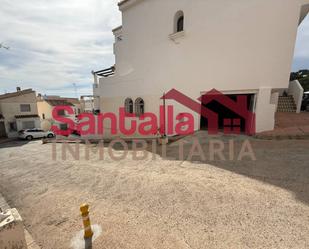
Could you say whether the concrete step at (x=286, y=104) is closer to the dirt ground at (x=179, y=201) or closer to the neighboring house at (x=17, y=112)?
the dirt ground at (x=179, y=201)

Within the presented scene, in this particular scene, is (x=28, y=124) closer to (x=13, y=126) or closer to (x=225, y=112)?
(x=13, y=126)

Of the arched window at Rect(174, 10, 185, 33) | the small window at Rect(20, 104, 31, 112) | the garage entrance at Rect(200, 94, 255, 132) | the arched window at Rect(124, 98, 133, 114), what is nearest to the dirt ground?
the garage entrance at Rect(200, 94, 255, 132)

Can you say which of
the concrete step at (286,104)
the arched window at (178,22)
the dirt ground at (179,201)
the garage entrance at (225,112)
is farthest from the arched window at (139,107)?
the concrete step at (286,104)

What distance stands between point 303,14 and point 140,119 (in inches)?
419

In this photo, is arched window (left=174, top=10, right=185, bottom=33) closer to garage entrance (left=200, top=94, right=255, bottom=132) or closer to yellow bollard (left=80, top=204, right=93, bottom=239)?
garage entrance (left=200, top=94, right=255, bottom=132)

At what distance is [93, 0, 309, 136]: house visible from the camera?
7.07 m

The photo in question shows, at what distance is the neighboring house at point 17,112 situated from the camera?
780 inches

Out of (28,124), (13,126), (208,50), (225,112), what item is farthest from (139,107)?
(13,126)

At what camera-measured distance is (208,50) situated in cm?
827

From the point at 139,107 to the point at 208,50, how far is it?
5.71 meters

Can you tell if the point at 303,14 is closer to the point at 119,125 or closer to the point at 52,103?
the point at 119,125

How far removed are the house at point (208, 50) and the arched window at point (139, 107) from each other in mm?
71

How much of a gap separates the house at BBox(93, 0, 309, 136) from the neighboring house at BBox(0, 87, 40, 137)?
59.0 feet

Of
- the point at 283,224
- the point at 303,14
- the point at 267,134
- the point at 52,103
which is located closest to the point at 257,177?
the point at 283,224
